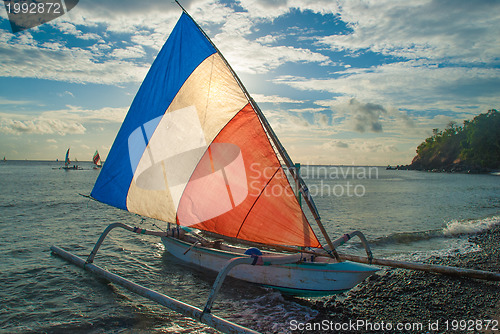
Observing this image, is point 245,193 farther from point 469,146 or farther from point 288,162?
point 469,146

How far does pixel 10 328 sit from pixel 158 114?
6002 millimetres

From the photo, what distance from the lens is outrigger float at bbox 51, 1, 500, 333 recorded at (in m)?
6.43

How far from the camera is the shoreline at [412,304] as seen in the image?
20.9ft

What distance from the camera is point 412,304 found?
7.13 metres

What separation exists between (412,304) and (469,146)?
12254 centimetres

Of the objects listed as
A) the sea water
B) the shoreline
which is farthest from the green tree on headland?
the shoreline

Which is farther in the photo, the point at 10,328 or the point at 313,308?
the point at 313,308

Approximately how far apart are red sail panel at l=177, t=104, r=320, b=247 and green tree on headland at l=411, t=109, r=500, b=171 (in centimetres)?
11701

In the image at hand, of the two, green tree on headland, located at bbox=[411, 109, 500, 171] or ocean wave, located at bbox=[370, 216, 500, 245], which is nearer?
ocean wave, located at bbox=[370, 216, 500, 245]

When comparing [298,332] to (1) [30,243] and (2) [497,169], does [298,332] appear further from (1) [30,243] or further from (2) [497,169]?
(2) [497,169]

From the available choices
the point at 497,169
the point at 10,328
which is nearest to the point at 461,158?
the point at 497,169

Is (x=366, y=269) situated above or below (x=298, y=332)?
above

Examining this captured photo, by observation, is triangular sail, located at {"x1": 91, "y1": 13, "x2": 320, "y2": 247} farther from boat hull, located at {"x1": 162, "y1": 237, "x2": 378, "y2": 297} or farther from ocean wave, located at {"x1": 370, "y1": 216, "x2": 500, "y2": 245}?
ocean wave, located at {"x1": 370, "y1": 216, "x2": 500, "y2": 245}

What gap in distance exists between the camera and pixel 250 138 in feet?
21.7
